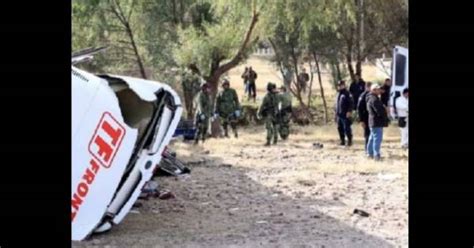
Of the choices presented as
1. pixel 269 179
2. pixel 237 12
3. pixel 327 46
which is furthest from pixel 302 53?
pixel 269 179

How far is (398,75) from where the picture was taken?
16.7 metres

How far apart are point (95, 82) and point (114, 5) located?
13393 mm

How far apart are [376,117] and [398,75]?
3.64m

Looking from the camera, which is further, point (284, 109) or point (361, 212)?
point (284, 109)

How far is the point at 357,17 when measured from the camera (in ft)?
72.5

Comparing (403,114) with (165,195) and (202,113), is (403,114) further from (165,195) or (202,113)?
(165,195)

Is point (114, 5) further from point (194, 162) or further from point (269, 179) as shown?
point (269, 179)

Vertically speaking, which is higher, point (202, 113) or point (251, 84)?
point (251, 84)

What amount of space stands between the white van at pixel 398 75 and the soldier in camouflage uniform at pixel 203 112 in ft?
13.4

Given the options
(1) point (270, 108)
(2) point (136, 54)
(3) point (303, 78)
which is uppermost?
(2) point (136, 54)

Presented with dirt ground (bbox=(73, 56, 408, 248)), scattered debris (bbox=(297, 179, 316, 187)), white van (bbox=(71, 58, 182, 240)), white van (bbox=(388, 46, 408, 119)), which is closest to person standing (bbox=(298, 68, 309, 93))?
white van (bbox=(388, 46, 408, 119))

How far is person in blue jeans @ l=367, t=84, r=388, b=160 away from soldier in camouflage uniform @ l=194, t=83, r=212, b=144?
4285mm

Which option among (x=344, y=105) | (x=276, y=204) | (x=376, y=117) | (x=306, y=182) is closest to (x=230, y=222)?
(x=276, y=204)

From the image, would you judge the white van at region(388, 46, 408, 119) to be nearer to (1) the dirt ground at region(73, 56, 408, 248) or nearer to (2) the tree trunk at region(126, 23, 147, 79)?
(1) the dirt ground at region(73, 56, 408, 248)
